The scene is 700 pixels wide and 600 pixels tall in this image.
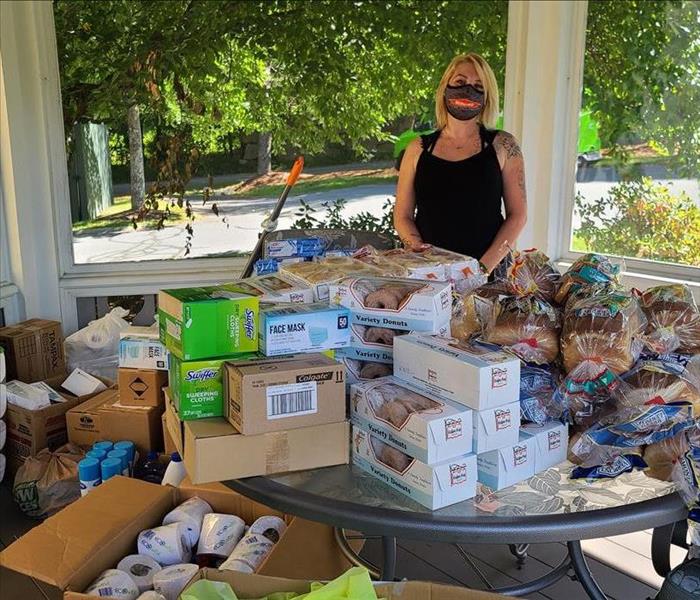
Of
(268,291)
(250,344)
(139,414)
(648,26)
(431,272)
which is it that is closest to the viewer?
(250,344)

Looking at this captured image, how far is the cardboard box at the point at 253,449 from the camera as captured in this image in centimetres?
116

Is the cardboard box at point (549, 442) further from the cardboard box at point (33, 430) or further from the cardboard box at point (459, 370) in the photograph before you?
the cardboard box at point (33, 430)

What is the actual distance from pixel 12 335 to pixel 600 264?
252cm

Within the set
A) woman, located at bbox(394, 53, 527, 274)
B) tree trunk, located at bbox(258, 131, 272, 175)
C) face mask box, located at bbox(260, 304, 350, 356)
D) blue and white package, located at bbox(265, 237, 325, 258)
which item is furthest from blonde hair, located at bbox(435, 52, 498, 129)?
face mask box, located at bbox(260, 304, 350, 356)

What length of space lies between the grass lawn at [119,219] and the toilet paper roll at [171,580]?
8.05ft

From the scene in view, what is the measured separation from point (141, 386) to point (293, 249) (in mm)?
1089

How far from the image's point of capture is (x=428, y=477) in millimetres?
1089

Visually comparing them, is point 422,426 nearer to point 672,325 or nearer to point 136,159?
point 672,325

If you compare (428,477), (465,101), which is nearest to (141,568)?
(428,477)

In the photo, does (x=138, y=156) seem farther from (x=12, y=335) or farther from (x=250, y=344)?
(x=250, y=344)

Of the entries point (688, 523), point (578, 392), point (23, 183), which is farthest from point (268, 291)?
point (23, 183)

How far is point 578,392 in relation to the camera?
1.26 m

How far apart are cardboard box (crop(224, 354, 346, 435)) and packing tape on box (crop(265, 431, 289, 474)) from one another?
0.01 m

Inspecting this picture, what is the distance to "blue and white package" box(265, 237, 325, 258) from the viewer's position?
1.87 meters
